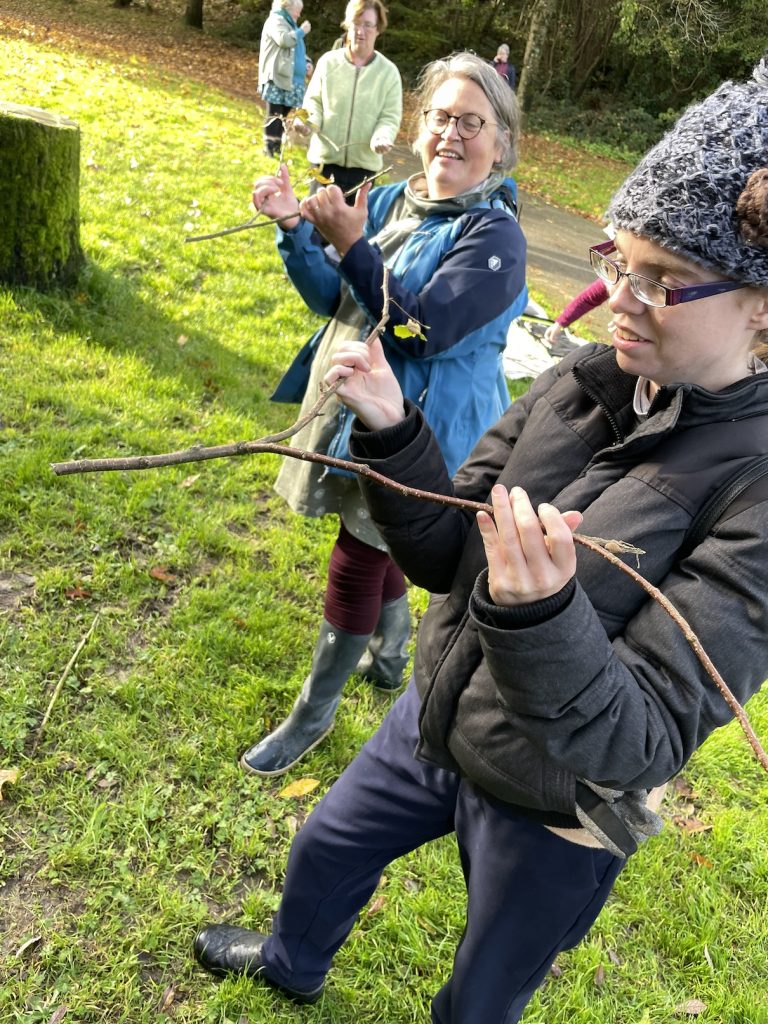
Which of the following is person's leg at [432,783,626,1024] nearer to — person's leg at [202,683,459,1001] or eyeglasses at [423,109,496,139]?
person's leg at [202,683,459,1001]

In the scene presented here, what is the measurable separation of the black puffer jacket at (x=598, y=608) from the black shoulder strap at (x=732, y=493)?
15 millimetres

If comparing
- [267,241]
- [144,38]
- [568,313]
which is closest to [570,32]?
[144,38]

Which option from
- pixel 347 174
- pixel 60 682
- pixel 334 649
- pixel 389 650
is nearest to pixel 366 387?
pixel 334 649

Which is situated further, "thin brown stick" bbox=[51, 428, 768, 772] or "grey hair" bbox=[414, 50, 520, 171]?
"grey hair" bbox=[414, 50, 520, 171]

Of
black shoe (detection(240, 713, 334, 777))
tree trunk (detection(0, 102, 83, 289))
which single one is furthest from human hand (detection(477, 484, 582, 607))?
tree trunk (detection(0, 102, 83, 289))

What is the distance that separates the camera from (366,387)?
1576mm

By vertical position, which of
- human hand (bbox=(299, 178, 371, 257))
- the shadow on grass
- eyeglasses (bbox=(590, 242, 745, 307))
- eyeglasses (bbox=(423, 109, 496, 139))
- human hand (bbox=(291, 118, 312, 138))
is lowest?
the shadow on grass

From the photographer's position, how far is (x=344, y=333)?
2.41m

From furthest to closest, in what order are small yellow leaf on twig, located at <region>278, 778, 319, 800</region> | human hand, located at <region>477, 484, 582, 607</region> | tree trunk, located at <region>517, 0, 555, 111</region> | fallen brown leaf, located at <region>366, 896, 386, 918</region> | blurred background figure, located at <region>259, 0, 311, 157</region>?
tree trunk, located at <region>517, 0, 555, 111</region> → blurred background figure, located at <region>259, 0, 311, 157</region> → small yellow leaf on twig, located at <region>278, 778, 319, 800</region> → fallen brown leaf, located at <region>366, 896, 386, 918</region> → human hand, located at <region>477, 484, 582, 607</region>

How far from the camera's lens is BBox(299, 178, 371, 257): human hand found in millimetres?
2008

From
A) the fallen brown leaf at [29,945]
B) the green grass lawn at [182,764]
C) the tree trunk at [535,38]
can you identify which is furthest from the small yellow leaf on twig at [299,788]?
the tree trunk at [535,38]

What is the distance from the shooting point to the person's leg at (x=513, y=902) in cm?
142

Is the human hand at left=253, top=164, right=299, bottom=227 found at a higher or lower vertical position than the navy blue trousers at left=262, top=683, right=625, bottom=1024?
higher

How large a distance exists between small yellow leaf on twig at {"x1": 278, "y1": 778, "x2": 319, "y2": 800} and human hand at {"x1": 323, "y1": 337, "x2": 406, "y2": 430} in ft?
5.09
